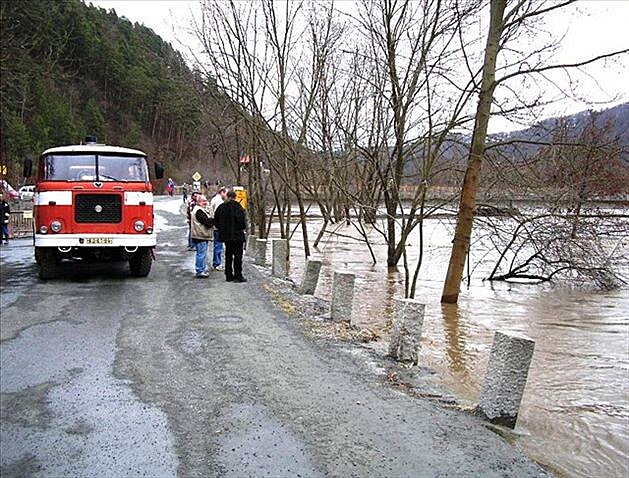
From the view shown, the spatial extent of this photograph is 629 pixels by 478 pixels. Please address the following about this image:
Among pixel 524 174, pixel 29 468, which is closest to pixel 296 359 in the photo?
pixel 29 468

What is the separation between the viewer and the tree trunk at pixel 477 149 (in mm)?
13680

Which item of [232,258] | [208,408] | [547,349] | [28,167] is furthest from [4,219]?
[208,408]

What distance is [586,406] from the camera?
7969 millimetres

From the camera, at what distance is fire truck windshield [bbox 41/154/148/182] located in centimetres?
1258

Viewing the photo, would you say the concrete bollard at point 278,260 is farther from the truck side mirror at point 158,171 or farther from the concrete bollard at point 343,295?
the concrete bollard at point 343,295

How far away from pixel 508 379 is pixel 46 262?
9.93 meters

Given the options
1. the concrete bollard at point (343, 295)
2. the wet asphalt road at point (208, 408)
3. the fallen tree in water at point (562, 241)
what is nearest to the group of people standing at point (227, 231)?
the wet asphalt road at point (208, 408)

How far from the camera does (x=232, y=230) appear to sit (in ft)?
42.6

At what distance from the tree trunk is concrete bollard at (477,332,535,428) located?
8312 mm

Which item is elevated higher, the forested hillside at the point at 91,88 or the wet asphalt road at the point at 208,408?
the forested hillside at the point at 91,88

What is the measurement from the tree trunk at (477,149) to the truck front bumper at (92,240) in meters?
6.67

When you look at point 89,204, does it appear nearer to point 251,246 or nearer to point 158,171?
Result: point 158,171

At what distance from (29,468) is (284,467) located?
1.84m

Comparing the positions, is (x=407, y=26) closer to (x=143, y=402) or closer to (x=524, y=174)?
(x=524, y=174)
